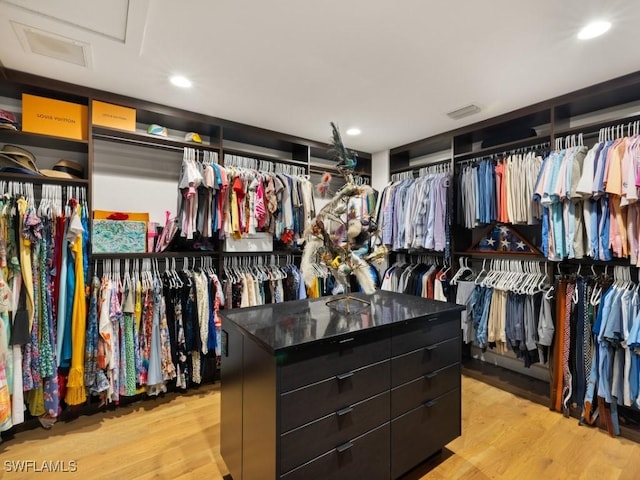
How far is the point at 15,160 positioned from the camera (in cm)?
223

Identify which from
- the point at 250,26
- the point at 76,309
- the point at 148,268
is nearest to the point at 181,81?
the point at 250,26

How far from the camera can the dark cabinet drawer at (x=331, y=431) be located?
1293 mm

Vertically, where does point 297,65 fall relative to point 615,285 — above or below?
above

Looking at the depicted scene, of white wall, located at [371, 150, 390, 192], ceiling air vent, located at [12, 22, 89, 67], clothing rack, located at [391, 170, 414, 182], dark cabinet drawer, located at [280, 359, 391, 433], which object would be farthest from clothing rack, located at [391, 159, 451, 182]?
ceiling air vent, located at [12, 22, 89, 67]

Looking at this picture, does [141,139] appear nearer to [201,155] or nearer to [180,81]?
[201,155]

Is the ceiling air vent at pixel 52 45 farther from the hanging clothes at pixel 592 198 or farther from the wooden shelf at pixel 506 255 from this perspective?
the wooden shelf at pixel 506 255

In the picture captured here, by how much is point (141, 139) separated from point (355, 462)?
2.79 meters

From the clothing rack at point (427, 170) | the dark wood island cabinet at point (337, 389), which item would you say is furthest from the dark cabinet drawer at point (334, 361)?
the clothing rack at point (427, 170)

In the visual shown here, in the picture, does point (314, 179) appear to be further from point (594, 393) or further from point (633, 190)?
point (594, 393)

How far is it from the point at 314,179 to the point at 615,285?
299 centimetres

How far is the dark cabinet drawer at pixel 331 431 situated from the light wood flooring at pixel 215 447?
2.00 ft

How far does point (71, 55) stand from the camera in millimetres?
2035

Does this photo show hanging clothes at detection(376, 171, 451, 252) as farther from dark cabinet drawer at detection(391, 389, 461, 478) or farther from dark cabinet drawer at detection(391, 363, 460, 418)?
dark cabinet drawer at detection(391, 389, 461, 478)

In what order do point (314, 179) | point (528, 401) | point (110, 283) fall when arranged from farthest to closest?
point (314, 179) < point (528, 401) < point (110, 283)
